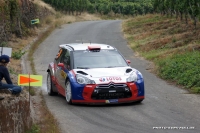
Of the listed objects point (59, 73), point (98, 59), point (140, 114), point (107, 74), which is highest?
point (98, 59)

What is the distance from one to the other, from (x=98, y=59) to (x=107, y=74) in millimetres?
1136

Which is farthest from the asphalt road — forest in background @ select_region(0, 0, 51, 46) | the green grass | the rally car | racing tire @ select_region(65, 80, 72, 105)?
forest in background @ select_region(0, 0, 51, 46)

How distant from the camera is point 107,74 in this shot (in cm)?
1238

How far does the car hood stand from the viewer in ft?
40.0

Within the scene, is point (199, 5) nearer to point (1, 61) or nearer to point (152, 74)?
point (152, 74)

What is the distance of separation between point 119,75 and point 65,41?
2188 cm

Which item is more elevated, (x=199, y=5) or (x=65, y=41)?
(x=199, y=5)

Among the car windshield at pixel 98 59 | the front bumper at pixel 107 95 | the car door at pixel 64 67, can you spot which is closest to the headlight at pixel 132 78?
the front bumper at pixel 107 95

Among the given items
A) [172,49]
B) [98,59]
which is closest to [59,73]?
[98,59]

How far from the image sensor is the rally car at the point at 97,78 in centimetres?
1217

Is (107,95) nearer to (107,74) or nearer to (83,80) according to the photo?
(107,74)

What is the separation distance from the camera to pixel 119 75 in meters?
12.4

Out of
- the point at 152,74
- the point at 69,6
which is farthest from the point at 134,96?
the point at 69,6

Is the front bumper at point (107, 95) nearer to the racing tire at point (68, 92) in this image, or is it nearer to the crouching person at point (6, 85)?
the racing tire at point (68, 92)
